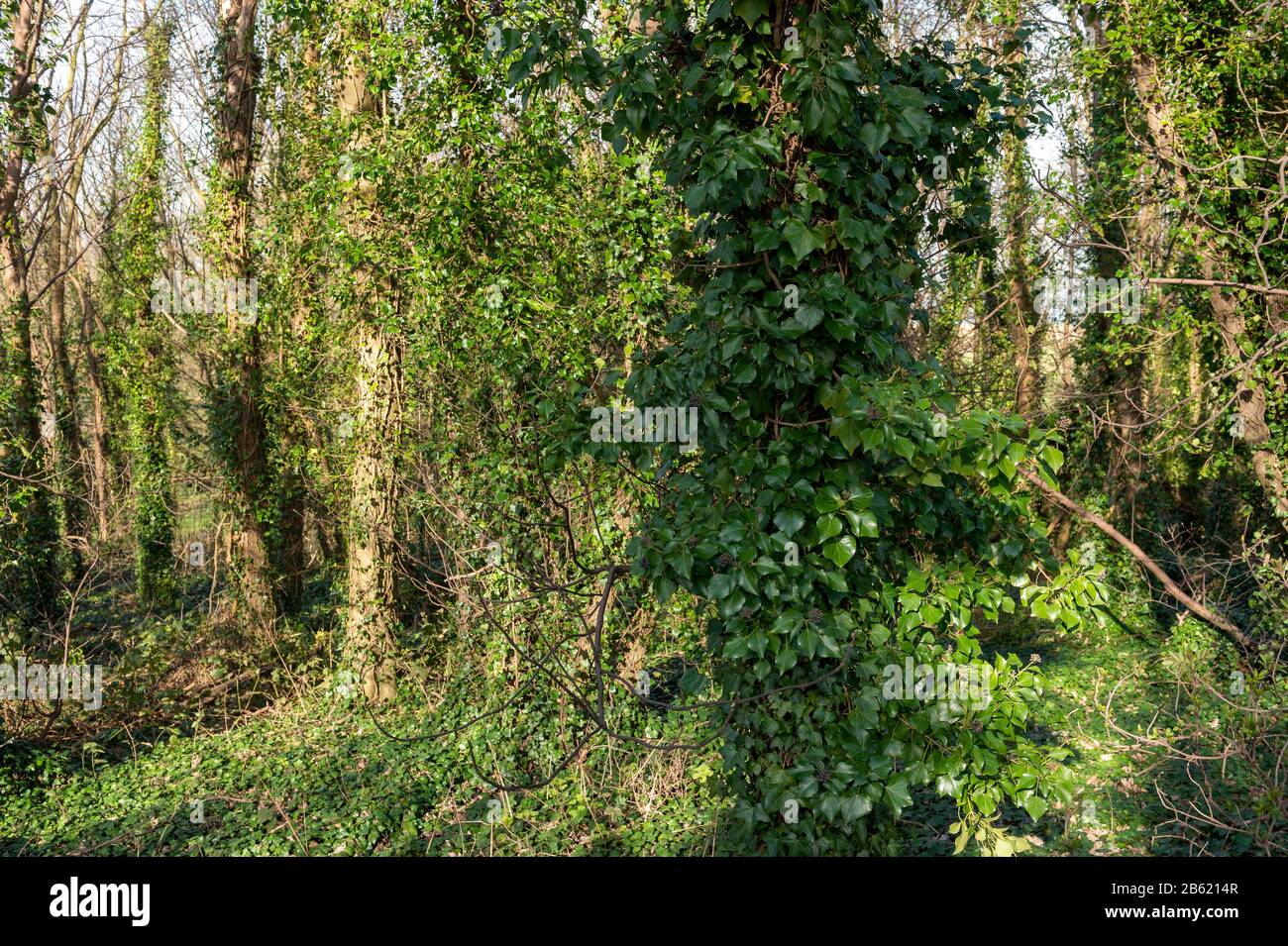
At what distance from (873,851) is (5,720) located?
9.06 m

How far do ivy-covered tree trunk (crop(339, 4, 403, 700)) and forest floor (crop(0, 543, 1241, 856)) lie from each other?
73 centimetres

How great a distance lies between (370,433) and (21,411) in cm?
489

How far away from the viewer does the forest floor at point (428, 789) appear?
7262mm

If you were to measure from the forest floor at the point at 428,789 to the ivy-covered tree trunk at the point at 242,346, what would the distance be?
2.10 metres

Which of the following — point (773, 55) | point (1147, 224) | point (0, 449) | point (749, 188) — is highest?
point (1147, 224)

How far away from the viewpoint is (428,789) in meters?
8.30

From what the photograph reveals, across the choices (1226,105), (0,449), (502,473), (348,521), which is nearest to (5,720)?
(0,449)

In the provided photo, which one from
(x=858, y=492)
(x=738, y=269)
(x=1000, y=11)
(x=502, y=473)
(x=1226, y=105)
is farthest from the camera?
(x=1000, y=11)

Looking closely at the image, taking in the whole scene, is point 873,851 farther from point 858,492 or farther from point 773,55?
point 773,55

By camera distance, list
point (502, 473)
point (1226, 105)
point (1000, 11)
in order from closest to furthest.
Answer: point (502, 473)
point (1226, 105)
point (1000, 11)

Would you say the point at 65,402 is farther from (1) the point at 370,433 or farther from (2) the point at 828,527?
(2) the point at 828,527

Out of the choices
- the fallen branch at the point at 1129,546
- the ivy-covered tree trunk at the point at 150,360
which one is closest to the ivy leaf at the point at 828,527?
the fallen branch at the point at 1129,546

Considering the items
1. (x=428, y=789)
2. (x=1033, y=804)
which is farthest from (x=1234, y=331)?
(x=428, y=789)

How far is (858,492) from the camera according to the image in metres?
4.15
